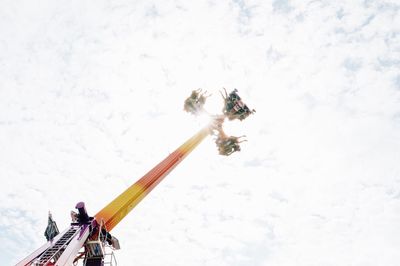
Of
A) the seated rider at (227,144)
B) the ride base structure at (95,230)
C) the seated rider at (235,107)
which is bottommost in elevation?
the ride base structure at (95,230)

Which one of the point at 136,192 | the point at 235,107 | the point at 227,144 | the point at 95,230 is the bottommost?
the point at 95,230

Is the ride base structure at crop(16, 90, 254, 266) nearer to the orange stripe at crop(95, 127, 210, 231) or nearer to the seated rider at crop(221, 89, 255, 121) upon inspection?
the orange stripe at crop(95, 127, 210, 231)

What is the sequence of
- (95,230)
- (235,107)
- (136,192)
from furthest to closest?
(235,107) < (136,192) < (95,230)

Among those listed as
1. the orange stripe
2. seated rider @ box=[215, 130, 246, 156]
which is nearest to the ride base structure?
the orange stripe

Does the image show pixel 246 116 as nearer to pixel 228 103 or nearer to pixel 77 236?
pixel 228 103

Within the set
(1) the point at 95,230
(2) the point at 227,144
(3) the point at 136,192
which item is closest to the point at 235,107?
(2) the point at 227,144

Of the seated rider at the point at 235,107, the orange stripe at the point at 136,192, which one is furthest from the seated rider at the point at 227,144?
the orange stripe at the point at 136,192

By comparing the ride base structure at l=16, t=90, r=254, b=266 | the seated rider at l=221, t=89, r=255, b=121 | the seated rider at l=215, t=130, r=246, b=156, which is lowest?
the ride base structure at l=16, t=90, r=254, b=266

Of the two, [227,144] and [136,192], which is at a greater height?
[227,144]

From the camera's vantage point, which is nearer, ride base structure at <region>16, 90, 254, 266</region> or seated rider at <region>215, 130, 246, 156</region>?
ride base structure at <region>16, 90, 254, 266</region>

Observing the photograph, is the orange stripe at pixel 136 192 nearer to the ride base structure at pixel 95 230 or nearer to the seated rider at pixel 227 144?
the ride base structure at pixel 95 230

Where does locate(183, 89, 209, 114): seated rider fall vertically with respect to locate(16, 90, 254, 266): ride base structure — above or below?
above

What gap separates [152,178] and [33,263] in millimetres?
6537

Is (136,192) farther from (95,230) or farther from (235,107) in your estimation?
(235,107)
